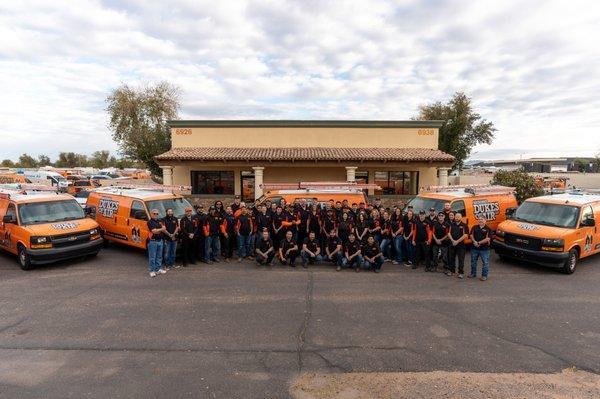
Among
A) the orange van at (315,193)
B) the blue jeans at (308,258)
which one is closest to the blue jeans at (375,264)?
the blue jeans at (308,258)

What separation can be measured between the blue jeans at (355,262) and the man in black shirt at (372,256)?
12 cm

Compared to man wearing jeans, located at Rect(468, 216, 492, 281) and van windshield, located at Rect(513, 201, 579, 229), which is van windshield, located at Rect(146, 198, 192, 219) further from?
van windshield, located at Rect(513, 201, 579, 229)

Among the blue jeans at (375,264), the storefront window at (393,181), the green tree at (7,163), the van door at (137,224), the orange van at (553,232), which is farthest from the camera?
the green tree at (7,163)

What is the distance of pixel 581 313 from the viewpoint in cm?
675

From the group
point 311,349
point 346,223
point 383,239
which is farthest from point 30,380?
point 383,239

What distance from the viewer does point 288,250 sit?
9875 mm

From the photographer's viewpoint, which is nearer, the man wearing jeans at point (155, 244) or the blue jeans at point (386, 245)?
the man wearing jeans at point (155, 244)

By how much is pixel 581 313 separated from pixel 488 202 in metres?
5.80

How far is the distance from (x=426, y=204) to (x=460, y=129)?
24.0 metres

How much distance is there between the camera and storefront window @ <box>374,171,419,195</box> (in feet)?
69.6

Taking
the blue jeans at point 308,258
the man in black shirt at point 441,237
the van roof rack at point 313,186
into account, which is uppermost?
the van roof rack at point 313,186

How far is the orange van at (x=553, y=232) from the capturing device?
902 centimetres

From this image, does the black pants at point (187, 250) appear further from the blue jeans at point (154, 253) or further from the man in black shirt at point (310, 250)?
the man in black shirt at point (310, 250)

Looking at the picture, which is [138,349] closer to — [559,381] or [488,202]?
[559,381]
